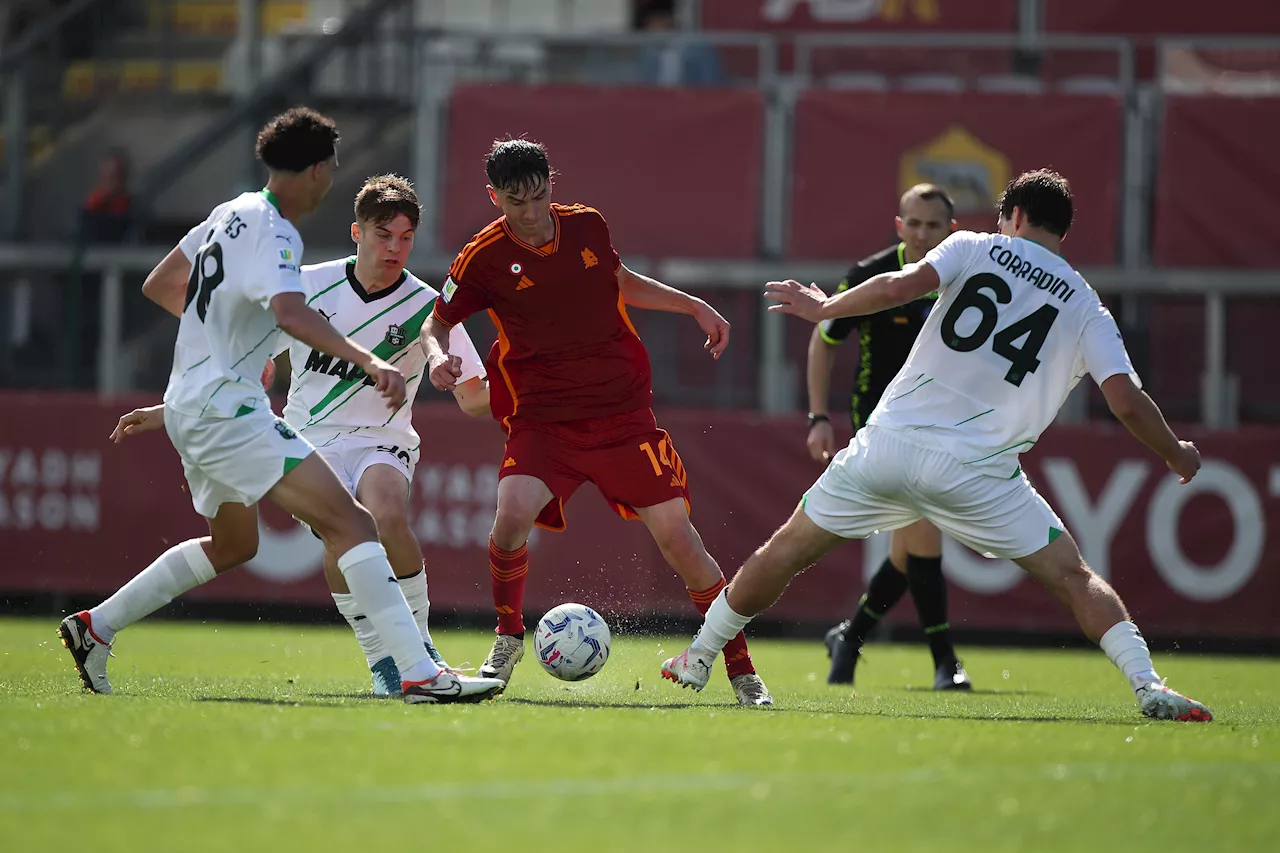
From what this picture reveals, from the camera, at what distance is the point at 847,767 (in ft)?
17.0

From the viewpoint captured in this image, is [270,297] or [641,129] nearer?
[270,297]

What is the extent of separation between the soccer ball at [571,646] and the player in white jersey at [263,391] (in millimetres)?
948

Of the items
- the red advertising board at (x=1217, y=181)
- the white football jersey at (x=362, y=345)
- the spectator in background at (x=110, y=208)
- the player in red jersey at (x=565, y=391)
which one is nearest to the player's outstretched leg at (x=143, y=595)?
the white football jersey at (x=362, y=345)

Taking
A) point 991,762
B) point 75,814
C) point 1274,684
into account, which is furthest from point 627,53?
point 75,814

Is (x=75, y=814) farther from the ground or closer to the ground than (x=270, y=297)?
closer to the ground

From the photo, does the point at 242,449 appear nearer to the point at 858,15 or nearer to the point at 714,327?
the point at 714,327

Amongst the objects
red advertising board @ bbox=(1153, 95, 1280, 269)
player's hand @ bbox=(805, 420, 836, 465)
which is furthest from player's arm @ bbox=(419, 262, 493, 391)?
red advertising board @ bbox=(1153, 95, 1280, 269)

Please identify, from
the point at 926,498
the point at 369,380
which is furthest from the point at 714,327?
the point at 369,380

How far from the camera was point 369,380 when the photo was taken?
7.81 meters

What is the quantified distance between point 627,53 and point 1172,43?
4957 mm

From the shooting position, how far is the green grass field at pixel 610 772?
4.17 meters

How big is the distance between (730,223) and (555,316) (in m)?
7.90

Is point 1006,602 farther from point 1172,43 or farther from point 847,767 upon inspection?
point 847,767

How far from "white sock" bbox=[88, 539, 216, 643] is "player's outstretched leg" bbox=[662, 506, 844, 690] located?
2079 mm
